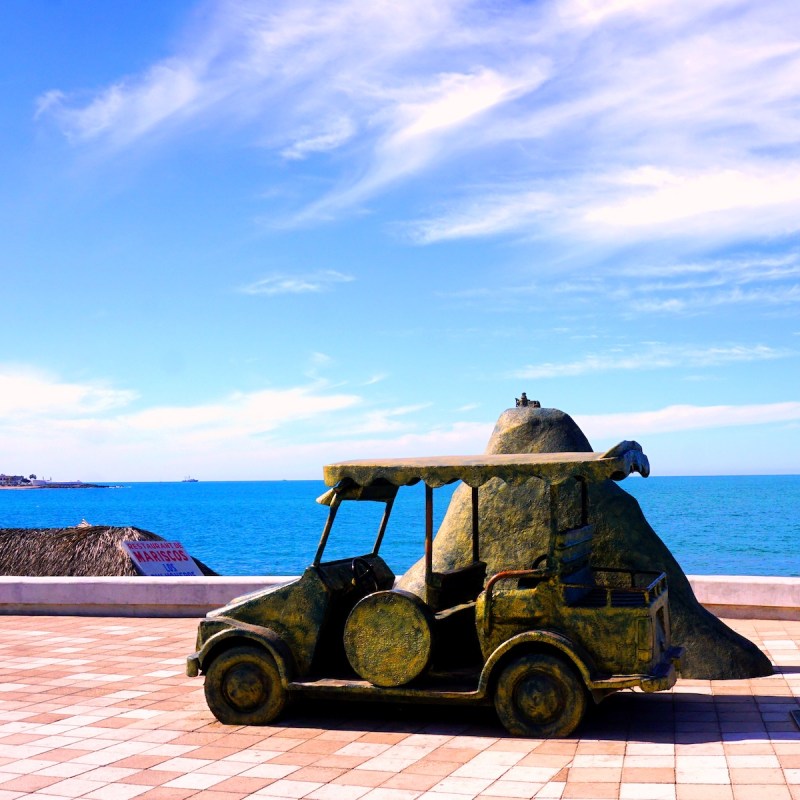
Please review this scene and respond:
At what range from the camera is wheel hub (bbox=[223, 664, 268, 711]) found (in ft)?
24.5

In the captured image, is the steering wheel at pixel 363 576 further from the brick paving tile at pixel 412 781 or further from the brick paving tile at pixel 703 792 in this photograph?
the brick paving tile at pixel 703 792

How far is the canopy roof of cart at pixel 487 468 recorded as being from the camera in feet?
22.6

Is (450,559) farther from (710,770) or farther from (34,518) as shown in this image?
(34,518)

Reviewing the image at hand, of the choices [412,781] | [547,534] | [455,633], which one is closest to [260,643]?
[455,633]

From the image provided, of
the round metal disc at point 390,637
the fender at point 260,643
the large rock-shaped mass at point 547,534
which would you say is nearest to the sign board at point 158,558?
the large rock-shaped mass at point 547,534

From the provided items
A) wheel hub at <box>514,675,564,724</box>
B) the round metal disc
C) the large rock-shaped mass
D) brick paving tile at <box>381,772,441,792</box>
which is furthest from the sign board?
brick paving tile at <box>381,772,441,792</box>

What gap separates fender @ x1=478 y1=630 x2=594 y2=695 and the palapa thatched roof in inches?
498

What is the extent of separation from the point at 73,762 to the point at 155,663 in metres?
3.43

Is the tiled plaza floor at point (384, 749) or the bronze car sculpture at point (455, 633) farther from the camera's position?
the bronze car sculpture at point (455, 633)

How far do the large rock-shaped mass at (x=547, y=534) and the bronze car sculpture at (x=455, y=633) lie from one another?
137cm

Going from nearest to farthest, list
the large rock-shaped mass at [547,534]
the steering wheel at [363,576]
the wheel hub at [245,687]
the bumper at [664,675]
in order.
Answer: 1. the bumper at [664,675]
2. the wheel hub at [245,687]
3. the steering wheel at [363,576]
4. the large rock-shaped mass at [547,534]

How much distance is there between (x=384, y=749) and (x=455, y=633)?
1053 mm

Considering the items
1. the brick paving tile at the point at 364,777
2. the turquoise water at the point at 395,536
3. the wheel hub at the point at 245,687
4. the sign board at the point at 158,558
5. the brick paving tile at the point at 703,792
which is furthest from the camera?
the turquoise water at the point at 395,536

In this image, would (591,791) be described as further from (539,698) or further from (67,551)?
(67,551)
